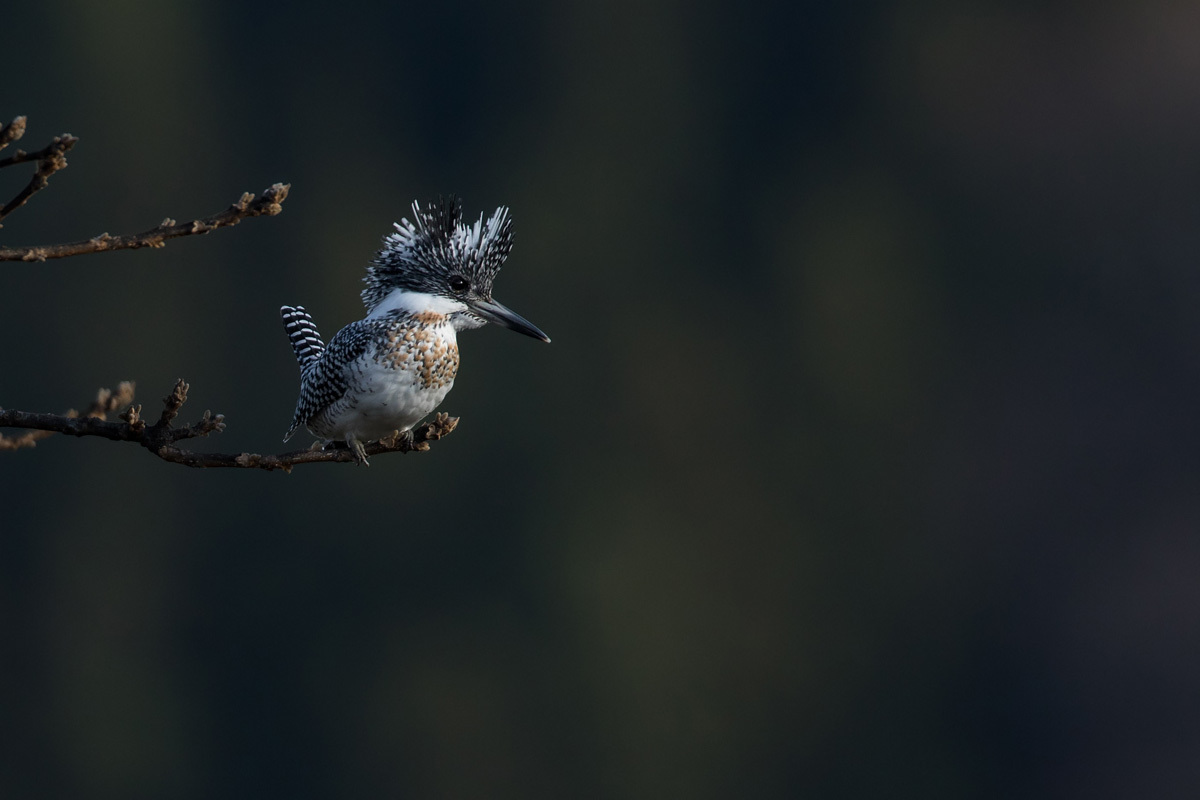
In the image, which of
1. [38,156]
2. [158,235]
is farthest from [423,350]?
[38,156]

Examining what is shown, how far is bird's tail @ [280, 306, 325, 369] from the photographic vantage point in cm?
448

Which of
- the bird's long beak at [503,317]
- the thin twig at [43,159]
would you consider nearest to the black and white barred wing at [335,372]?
the bird's long beak at [503,317]

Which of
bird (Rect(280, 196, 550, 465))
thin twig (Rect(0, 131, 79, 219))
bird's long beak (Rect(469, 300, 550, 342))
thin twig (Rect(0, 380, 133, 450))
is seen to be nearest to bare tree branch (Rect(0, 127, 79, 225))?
thin twig (Rect(0, 131, 79, 219))

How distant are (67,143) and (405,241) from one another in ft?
5.63

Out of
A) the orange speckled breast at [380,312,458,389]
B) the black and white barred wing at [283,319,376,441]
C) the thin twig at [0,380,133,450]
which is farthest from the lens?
the black and white barred wing at [283,319,376,441]

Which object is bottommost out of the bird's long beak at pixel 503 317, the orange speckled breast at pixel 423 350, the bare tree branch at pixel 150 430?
the bare tree branch at pixel 150 430

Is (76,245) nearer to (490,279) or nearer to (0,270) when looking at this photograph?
(490,279)

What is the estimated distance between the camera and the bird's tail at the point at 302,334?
448 centimetres

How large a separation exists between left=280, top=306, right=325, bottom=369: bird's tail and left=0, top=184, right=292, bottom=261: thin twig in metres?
2.39

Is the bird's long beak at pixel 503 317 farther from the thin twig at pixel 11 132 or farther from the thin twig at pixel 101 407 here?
the thin twig at pixel 11 132

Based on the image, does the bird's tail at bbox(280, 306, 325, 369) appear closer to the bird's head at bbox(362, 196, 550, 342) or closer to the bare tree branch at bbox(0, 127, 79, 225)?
the bird's head at bbox(362, 196, 550, 342)

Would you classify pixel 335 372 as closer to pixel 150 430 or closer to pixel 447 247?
pixel 447 247

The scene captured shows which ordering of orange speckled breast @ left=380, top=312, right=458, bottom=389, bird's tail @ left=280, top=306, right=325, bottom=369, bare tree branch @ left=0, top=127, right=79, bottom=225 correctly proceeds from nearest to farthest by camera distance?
bare tree branch @ left=0, top=127, right=79, bottom=225 < orange speckled breast @ left=380, top=312, right=458, bottom=389 < bird's tail @ left=280, top=306, right=325, bottom=369

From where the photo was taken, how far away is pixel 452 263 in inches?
138
